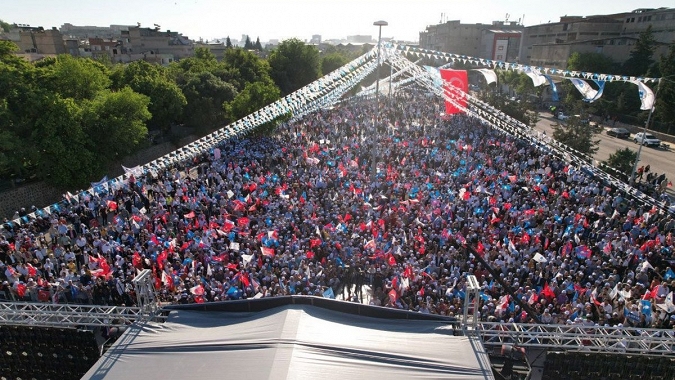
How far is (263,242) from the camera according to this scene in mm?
12750

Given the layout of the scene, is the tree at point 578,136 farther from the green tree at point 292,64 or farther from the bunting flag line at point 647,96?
the green tree at point 292,64

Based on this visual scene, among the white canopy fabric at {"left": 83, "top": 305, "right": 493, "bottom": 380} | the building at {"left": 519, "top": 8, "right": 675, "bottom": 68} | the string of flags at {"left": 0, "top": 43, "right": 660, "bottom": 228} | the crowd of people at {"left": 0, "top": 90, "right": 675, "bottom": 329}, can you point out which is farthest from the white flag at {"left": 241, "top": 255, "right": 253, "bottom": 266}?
the building at {"left": 519, "top": 8, "right": 675, "bottom": 68}

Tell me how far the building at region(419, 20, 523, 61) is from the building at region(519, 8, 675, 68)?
12.1 meters

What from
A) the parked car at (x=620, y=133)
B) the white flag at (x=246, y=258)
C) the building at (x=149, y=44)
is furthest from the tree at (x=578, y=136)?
the building at (x=149, y=44)

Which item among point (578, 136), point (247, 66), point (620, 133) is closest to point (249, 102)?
point (247, 66)

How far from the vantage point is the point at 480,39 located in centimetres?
8931

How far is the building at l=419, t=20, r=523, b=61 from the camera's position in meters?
80.1

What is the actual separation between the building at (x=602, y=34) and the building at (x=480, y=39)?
39.7ft

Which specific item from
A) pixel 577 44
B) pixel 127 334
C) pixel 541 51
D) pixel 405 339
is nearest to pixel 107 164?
pixel 127 334

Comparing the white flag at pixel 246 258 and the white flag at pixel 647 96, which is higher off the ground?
the white flag at pixel 647 96

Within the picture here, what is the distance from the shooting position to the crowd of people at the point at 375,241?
1063 cm

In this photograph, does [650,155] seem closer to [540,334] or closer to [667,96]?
[667,96]

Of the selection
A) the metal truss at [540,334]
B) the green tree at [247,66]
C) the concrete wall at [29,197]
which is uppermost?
the green tree at [247,66]

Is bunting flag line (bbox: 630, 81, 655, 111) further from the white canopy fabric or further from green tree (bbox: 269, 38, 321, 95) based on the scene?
green tree (bbox: 269, 38, 321, 95)
